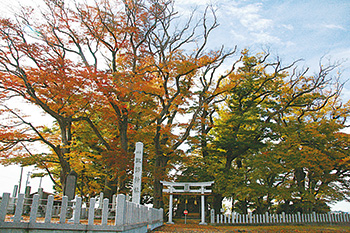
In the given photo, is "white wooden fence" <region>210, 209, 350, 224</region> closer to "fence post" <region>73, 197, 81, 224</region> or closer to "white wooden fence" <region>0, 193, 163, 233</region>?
"white wooden fence" <region>0, 193, 163, 233</region>

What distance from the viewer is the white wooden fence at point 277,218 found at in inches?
671

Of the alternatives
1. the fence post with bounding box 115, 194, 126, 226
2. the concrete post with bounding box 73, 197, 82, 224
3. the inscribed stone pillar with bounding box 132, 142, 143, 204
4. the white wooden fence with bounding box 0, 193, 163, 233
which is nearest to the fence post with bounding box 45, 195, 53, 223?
the white wooden fence with bounding box 0, 193, 163, 233

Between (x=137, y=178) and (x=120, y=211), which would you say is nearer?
(x=120, y=211)

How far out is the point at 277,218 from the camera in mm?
17719

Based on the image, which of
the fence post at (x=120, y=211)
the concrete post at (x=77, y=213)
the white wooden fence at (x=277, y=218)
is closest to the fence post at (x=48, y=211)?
the concrete post at (x=77, y=213)

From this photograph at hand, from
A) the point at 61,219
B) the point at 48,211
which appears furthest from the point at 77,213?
the point at 48,211

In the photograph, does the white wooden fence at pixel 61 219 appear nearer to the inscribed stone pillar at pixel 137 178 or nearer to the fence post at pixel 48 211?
the fence post at pixel 48 211

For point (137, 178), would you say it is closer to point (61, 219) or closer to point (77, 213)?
point (77, 213)

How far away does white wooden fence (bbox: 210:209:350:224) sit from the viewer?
1703 cm

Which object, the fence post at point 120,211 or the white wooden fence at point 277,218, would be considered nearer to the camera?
the fence post at point 120,211

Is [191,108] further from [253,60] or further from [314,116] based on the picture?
[314,116]

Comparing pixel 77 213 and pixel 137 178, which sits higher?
pixel 137 178

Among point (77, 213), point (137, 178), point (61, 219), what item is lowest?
point (61, 219)

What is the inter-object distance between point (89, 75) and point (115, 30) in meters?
4.32
